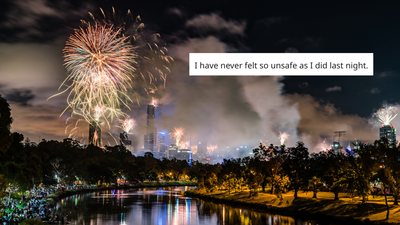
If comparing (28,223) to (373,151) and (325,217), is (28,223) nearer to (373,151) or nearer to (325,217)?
(325,217)

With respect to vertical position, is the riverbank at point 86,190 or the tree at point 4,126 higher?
the tree at point 4,126

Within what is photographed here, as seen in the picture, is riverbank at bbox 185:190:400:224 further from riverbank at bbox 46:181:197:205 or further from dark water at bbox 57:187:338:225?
riverbank at bbox 46:181:197:205

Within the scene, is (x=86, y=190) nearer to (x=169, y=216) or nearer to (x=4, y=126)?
(x=169, y=216)

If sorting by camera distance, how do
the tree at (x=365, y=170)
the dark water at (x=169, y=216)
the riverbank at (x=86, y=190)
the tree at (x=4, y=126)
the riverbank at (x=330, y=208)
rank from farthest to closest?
the riverbank at (x=86, y=190) → the dark water at (x=169, y=216) → the tree at (x=365, y=170) → the riverbank at (x=330, y=208) → the tree at (x=4, y=126)

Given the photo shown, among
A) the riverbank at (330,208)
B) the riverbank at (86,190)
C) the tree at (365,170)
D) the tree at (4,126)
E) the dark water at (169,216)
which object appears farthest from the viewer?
the riverbank at (86,190)

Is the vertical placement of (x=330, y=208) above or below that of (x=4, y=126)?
below

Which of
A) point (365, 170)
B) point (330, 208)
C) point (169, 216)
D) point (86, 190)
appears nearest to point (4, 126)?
point (169, 216)

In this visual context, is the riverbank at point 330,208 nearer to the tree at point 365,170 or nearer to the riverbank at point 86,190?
the tree at point 365,170

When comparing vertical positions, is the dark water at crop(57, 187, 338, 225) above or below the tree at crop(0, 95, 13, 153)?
below

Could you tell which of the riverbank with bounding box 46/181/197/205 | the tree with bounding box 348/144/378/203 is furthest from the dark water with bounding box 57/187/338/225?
the riverbank with bounding box 46/181/197/205

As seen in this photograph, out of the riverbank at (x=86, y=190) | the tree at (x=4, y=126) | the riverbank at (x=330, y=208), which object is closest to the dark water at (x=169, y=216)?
the riverbank at (x=330, y=208)

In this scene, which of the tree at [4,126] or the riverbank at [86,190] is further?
the riverbank at [86,190]
